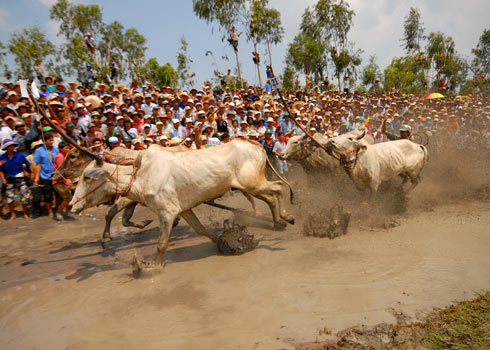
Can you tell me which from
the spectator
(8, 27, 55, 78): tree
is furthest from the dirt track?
(8, 27, 55, 78): tree

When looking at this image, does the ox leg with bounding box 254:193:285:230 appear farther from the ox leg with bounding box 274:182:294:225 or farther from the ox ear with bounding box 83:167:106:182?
the ox ear with bounding box 83:167:106:182

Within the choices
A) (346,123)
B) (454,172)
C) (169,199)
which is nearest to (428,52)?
(346,123)

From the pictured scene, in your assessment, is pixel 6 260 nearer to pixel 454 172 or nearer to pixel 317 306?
pixel 317 306

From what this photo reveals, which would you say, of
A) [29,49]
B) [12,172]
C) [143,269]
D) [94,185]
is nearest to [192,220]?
[143,269]

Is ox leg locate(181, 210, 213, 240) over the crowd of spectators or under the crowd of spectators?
under

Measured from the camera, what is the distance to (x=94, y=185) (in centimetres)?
512

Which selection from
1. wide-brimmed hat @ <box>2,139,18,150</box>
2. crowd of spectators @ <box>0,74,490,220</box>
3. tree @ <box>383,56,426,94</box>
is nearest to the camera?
wide-brimmed hat @ <box>2,139,18,150</box>

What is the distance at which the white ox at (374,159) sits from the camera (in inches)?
269

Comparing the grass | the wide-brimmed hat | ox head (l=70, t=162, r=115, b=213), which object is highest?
the wide-brimmed hat

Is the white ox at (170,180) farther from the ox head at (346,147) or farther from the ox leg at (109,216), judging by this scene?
the ox head at (346,147)

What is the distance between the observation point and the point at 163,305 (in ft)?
13.8

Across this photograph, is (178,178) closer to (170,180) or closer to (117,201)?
(170,180)

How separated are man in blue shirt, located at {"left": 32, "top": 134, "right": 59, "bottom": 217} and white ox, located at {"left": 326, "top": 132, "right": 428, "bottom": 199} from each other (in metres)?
6.72

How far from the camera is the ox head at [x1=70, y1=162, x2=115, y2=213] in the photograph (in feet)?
16.6
